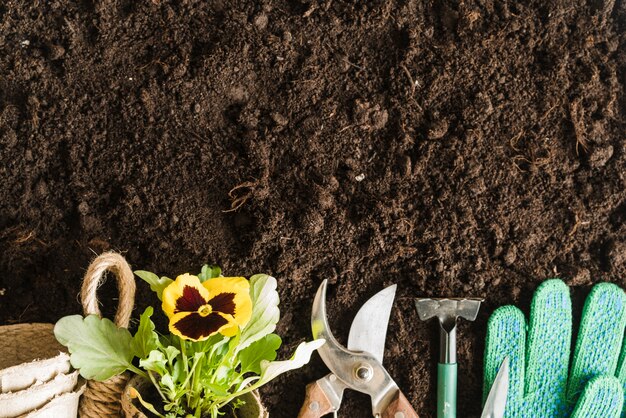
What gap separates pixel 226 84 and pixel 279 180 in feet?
0.75

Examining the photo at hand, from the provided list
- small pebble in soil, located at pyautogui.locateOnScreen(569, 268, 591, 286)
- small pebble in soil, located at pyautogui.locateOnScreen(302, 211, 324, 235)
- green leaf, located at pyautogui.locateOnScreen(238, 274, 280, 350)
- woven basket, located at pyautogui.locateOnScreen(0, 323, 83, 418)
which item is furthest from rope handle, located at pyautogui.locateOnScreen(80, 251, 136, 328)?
small pebble in soil, located at pyautogui.locateOnScreen(569, 268, 591, 286)

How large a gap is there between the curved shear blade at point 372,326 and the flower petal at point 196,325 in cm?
32

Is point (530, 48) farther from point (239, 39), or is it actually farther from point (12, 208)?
point (12, 208)

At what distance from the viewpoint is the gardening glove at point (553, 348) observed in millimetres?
1338

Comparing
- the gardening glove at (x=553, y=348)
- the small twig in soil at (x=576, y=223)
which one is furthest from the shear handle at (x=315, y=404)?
the small twig in soil at (x=576, y=223)

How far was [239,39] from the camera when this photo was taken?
1.38 metres

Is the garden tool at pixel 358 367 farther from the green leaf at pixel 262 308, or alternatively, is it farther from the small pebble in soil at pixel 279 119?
the small pebble in soil at pixel 279 119

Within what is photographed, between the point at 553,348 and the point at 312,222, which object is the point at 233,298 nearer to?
the point at 312,222

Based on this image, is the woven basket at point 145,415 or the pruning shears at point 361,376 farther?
the pruning shears at point 361,376

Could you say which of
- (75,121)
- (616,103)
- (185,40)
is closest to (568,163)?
(616,103)

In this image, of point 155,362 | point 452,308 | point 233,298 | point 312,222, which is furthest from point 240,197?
point 452,308

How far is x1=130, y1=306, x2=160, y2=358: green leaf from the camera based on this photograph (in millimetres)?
1170

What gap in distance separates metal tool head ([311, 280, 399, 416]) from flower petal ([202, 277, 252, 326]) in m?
0.24

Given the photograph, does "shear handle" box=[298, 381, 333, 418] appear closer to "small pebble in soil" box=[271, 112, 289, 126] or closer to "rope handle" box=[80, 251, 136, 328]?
"rope handle" box=[80, 251, 136, 328]
